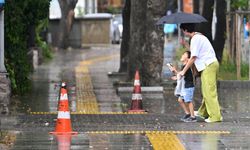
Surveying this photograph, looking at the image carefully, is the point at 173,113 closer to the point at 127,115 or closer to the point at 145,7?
the point at 127,115

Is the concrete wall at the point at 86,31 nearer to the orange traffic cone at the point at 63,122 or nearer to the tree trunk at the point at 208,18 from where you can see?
the tree trunk at the point at 208,18

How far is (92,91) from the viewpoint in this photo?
1788 centimetres

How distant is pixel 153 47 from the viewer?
17.4 m

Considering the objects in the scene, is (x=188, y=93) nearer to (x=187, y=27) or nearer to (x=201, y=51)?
(x=201, y=51)

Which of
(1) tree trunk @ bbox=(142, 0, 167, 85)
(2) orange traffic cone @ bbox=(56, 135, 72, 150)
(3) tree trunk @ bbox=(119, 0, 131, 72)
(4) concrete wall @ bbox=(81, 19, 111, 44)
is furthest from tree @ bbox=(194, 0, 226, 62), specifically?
(4) concrete wall @ bbox=(81, 19, 111, 44)

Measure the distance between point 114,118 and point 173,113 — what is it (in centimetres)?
153

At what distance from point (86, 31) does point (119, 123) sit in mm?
30143

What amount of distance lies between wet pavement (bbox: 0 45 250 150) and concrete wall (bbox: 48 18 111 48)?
70.3 ft

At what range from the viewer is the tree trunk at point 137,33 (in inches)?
699

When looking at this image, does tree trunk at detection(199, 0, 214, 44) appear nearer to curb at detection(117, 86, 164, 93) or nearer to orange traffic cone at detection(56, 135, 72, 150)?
curb at detection(117, 86, 164, 93)

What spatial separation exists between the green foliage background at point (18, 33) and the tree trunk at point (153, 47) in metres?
2.62

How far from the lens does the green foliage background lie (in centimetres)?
1504

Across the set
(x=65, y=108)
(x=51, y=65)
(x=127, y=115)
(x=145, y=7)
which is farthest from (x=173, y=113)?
(x=51, y=65)

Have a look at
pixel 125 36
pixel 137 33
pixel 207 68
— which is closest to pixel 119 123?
pixel 207 68
